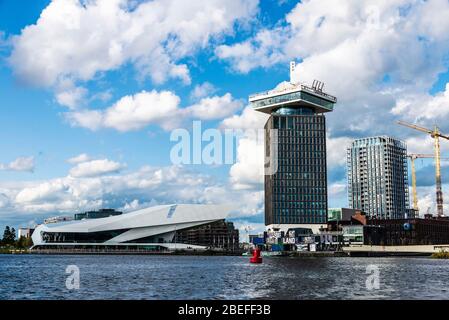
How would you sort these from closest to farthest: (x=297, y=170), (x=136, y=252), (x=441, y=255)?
1. (x=441, y=255)
2. (x=136, y=252)
3. (x=297, y=170)

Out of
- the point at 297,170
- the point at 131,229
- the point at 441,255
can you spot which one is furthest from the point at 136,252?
the point at 441,255

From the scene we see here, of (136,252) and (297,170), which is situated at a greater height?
(297,170)

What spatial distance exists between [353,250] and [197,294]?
132 m

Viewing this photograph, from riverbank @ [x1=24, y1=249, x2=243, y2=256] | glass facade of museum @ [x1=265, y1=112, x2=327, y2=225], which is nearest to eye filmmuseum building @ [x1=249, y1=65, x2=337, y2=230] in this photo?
glass facade of museum @ [x1=265, y1=112, x2=327, y2=225]

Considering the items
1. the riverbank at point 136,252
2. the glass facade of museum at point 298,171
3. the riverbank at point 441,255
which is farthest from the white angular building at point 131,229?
the riverbank at point 441,255

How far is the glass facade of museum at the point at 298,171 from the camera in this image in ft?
624

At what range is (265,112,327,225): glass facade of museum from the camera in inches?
7485

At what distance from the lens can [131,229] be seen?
194000 millimetres

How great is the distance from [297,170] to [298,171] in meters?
0.48

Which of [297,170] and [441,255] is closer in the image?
[441,255]

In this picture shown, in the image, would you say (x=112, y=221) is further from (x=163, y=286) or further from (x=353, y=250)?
(x=163, y=286)

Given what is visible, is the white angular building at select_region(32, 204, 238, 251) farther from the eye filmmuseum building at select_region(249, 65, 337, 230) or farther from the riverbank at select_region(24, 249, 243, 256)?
the eye filmmuseum building at select_region(249, 65, 337, 230)

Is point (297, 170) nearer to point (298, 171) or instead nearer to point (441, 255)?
point (298, 171)
